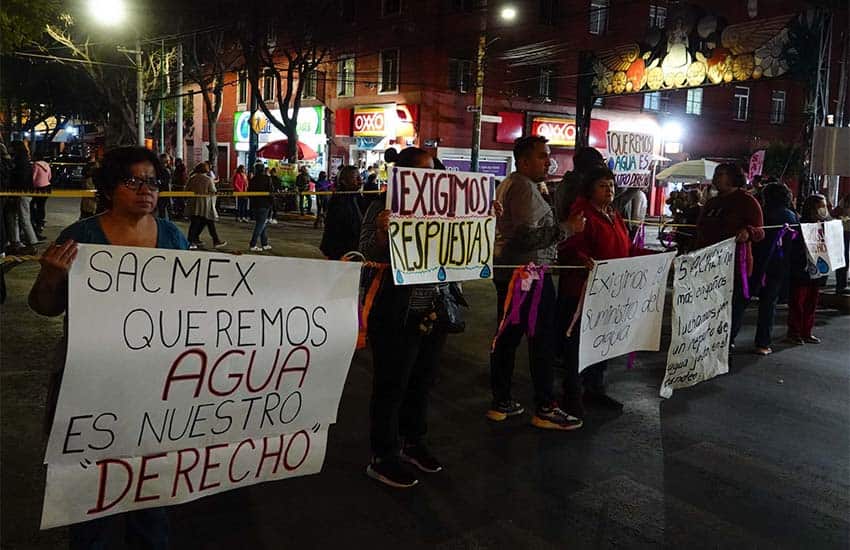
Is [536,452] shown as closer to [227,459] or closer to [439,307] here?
[439,307]

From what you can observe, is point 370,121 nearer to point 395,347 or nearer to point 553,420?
point 553,420

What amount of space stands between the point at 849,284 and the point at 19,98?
46451 millimetres

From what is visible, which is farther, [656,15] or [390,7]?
[656,15]

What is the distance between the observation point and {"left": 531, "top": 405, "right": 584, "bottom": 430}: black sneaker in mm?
5219

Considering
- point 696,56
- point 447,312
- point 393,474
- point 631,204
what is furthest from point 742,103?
point 393,474

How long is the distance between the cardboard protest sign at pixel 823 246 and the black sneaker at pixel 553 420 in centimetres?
437

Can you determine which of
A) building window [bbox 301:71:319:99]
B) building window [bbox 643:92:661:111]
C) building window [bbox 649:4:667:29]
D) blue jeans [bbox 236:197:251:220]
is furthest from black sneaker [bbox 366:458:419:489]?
building window [bbox 643:92:661:111]

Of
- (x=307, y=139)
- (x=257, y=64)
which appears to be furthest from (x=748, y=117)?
(x=257, y=64)

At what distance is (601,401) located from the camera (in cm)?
588

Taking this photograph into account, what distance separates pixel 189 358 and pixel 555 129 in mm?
29830

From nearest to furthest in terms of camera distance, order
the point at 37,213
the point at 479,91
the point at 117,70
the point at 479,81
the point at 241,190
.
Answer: the point at 37,213 → the point at 479,81 → the point at 479,91 → the point at 241,190 → the point at 117,70

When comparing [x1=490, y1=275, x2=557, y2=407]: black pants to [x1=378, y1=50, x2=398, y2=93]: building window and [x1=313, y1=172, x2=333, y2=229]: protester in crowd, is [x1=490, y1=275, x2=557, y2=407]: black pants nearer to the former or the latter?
[x1=313, y1=172, x2=333, y2=229]: protester in crowd

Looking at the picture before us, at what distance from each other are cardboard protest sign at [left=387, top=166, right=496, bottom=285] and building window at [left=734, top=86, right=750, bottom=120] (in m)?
35.3

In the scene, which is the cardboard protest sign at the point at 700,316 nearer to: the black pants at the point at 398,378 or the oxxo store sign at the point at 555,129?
the black pants at the point at 398,378
